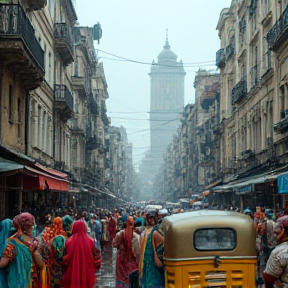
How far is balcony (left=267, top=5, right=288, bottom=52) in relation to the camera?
82.4ft

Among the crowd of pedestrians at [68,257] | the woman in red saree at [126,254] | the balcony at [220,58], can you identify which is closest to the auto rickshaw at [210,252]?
the crowd of pedestrians at [68,257]

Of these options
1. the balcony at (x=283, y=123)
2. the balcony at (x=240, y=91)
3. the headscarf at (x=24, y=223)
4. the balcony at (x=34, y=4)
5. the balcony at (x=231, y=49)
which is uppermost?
the balcony at (x=231, y=49)

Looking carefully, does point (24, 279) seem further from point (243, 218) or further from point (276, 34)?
point (276, 34)

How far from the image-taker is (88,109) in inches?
2208

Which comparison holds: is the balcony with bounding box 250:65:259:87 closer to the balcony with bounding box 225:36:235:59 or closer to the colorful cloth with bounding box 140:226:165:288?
the balcony with bounding box 225:36:235:59

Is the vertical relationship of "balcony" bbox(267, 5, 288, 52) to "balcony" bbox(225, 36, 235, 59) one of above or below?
below

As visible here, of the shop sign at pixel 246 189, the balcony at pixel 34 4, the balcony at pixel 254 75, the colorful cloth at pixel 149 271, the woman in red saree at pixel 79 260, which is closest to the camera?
the colorful cloth at pixel 149 271

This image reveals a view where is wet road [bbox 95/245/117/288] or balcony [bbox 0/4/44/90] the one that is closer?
wet road [bbox 95/245/117/288]

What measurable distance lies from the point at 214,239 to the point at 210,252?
195mm

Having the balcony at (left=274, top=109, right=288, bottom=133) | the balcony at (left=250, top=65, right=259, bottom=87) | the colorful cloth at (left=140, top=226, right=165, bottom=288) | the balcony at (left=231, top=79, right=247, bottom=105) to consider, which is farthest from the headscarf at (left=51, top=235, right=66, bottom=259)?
the balcony at (left=231, top=79, right=247, bottom=105)

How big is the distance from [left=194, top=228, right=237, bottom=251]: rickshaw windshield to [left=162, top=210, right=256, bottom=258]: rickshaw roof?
43 mm

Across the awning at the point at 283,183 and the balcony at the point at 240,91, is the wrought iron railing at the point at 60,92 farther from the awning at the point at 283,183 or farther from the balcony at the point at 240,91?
the awning at the point at 283,183

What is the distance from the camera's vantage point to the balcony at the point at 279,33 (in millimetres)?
25119

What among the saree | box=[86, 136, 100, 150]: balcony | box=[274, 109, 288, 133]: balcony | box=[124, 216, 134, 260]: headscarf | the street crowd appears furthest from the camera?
box=[86, 136, 100, 150]: balcony
